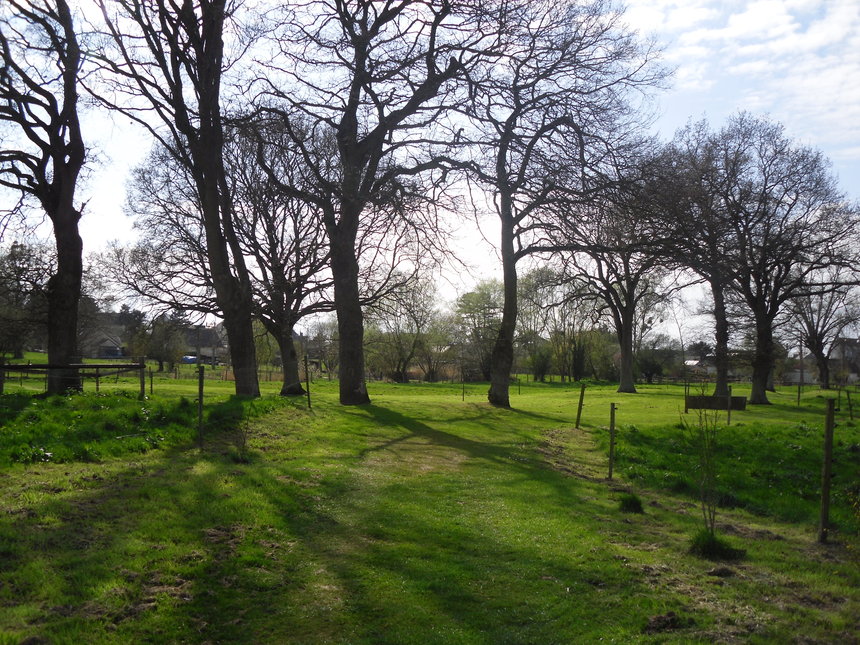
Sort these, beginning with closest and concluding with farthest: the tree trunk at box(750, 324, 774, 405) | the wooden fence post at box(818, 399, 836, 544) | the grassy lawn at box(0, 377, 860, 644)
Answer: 1. the grassy lawn at box(0, 377, 860, 644)
2. the wooden fence post at box(818, 399, 836, 544)
3. the tree trunk at box(750, 324, 774, 405)

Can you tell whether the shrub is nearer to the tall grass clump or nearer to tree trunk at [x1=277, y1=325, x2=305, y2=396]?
the tall grass clump

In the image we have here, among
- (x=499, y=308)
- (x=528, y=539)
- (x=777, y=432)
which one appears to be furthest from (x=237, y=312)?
(x=499, y=308)

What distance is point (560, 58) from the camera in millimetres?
17547

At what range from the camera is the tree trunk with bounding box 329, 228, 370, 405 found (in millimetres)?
20953

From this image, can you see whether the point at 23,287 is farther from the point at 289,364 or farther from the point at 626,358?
the point at 626,358

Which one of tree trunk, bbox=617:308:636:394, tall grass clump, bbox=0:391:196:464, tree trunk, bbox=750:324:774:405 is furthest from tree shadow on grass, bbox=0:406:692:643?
tree trunk, bbox=617:308:636:394

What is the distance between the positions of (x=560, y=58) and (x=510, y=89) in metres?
1.51

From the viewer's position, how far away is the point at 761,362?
114 feet

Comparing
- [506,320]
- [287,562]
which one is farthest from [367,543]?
[506,320]

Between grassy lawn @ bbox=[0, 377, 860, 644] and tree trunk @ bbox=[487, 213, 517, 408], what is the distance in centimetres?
1178

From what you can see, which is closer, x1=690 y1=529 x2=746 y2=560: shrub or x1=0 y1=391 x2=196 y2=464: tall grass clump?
x1=690 y1=529 x2=746 y2=560: shrub

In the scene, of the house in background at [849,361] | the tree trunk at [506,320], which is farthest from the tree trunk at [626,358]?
the house in background at [849,361]

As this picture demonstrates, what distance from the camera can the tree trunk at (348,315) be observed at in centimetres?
2095

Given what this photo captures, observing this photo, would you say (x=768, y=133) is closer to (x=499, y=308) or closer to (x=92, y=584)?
(x=499, y=308)
